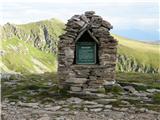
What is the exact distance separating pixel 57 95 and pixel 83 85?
2001mm

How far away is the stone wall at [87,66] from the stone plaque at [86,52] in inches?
23.0

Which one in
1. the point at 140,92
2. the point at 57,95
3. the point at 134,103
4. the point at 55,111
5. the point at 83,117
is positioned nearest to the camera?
the point at 83,117

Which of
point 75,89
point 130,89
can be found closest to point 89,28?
point 75,89

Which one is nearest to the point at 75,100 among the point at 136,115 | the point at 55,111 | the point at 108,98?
the point at 108,98

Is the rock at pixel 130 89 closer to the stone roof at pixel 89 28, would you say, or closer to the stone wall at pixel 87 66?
the stone wall at pixel 87 66

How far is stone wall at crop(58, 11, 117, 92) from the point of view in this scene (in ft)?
97.2

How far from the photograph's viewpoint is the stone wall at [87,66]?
97.2 feet

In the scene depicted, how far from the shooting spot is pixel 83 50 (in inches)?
1218

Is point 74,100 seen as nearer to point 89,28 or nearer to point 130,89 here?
point 130,89

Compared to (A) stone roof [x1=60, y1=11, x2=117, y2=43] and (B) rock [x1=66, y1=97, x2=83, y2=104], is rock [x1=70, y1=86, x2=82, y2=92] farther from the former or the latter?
(A) stone roof [x1=60, y1=11, x2=117, y2=43]

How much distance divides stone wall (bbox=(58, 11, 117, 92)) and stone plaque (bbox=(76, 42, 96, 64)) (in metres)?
0.58

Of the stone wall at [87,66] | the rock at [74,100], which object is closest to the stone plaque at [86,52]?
the stone wall at [87,66]

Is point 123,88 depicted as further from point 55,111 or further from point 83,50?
point 55,111

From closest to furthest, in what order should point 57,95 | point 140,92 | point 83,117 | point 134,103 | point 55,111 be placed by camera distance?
point 83,117 < point 55,111 < point 134,103 < point 57,95 < point 140,92
